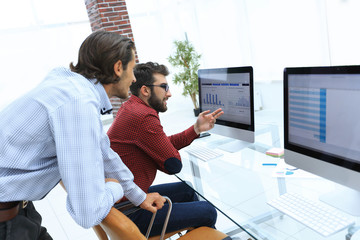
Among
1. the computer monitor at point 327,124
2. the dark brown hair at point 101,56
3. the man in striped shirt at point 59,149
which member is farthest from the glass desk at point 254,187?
the dark brown hair at point 101,56

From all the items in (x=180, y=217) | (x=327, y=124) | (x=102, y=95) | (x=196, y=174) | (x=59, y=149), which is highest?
(x=102, y=95)

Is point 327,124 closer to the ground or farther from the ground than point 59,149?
closer to the ground

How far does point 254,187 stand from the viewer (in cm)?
160

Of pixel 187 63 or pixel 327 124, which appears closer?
pixel 327 124

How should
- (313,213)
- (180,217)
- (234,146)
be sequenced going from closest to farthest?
(313,213), (180,217), (234,146)

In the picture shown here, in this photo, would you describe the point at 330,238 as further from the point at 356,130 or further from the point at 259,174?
the point at 259,174

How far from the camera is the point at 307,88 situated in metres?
1.42

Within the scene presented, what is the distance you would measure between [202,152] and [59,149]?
1275 millimetres

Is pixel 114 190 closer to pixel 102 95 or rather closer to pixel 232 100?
pixel 102 95

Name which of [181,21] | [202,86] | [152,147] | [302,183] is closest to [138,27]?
[181,21]

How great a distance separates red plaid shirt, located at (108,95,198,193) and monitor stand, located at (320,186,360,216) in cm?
81

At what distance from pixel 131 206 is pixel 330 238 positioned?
3.43 feet

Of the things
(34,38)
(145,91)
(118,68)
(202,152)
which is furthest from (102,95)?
(34,38)

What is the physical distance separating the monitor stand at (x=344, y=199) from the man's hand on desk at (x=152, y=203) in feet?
2.51
